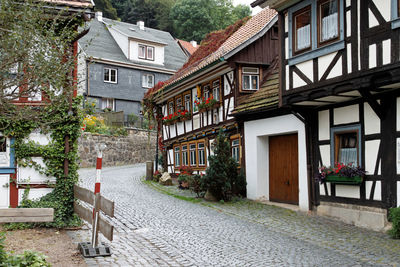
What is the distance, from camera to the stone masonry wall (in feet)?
94.6

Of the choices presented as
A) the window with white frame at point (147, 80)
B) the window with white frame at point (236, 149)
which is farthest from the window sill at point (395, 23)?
the window with white frame at point (147, 80)

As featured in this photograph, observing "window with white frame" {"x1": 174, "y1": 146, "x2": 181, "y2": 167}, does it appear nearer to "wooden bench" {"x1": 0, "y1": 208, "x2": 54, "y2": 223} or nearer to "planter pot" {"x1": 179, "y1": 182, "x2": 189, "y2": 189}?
"planter pot" {"x1": 179, "y1": 182, "x2": 189, "y2": 189}

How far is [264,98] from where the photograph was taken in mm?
14914

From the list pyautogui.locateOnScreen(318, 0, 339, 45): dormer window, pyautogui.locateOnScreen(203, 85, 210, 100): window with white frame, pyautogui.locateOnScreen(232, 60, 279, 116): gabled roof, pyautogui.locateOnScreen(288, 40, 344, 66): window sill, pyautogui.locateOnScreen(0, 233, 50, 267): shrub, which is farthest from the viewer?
pyautogui.locateOnScreen(203, 85, 210, 100): window with white frame

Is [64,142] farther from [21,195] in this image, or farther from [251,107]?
Answer: [251,107]

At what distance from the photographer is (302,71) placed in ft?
38.2

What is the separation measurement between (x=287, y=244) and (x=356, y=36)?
4.80 m

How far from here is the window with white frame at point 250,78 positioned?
16.7 meters

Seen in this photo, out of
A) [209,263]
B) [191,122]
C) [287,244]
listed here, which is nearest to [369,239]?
[287,244]

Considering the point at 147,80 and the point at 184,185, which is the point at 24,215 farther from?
the point at 147,80

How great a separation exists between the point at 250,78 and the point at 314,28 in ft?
18.4

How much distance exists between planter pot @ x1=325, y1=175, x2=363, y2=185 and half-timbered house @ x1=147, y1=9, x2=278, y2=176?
4862 mm

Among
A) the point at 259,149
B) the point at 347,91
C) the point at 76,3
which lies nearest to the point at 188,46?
the point at 259,149

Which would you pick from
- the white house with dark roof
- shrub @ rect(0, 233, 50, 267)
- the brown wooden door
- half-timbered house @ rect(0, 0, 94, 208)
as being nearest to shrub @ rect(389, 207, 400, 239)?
the brown wooden door
